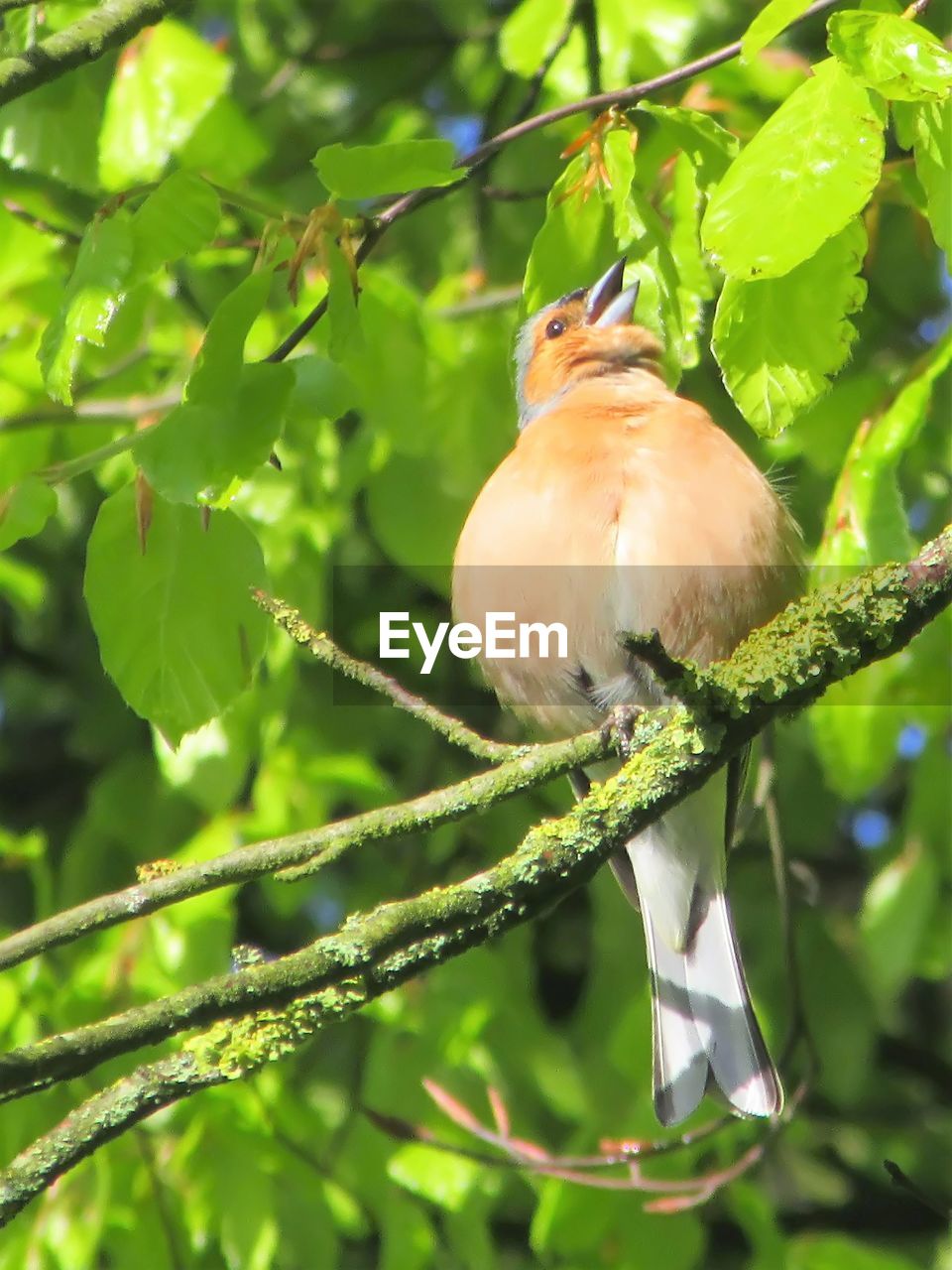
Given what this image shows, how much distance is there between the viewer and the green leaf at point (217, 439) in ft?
6.83

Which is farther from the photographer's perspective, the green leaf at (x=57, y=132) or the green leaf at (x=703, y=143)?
the green leaf at (x=57, y=132)

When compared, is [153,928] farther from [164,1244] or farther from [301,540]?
[301,540]

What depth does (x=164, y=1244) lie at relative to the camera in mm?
4051

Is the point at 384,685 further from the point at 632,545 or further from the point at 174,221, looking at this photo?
the point at 632,545

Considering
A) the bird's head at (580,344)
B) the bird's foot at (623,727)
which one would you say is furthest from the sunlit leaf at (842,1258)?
the bird's head at (580,344)

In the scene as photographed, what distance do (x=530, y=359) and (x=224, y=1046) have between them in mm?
2905

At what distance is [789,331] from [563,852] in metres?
0.78

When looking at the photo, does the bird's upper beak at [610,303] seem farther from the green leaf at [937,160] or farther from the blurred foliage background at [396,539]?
the green leaf at [937,160]

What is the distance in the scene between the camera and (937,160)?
2.03 meters

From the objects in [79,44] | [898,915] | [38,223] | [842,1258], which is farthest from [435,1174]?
[79,44]

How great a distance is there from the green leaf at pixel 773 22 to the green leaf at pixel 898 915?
2.75 meters

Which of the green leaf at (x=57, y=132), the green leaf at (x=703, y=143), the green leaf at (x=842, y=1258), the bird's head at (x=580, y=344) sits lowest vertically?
the green leaf at (x=842, y=1258)

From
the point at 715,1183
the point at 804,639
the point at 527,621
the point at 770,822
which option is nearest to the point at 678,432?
the point at 527,621

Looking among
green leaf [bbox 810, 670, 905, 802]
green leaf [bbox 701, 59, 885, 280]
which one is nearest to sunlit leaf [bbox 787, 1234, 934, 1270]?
green leaf [bbox 810, 670, 905, 802]
